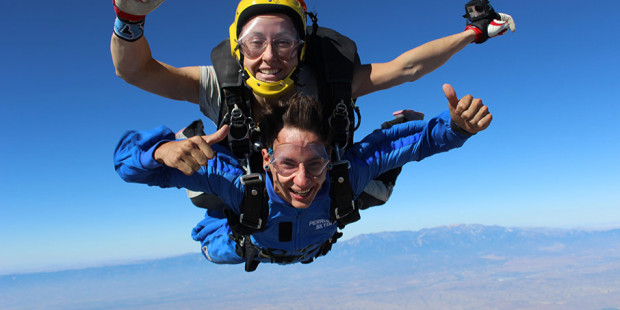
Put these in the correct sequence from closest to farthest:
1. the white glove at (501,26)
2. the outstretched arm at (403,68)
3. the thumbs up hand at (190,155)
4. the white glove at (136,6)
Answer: the thumbs up hand at (190,155)
the white glove at (136,6)
the outstretched arm at (403,68)
the white glove at (501,26)

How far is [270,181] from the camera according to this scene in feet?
8.62

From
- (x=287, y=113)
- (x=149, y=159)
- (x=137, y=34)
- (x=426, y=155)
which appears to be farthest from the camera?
(x=426, y=155)

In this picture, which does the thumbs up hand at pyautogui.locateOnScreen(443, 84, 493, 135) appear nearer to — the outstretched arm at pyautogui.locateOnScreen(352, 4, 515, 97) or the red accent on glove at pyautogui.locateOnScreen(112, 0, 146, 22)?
the outstretched arm at pyautogui.locateOnScreen(352, 4, 515, 97)

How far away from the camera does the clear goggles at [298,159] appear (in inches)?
100

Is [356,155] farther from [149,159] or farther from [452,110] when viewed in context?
[149,159]

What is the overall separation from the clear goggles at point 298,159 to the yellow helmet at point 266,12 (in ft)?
1.29

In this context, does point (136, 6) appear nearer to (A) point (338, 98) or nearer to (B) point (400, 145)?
(A) point (338, 98)

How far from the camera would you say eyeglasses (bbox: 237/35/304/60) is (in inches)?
105

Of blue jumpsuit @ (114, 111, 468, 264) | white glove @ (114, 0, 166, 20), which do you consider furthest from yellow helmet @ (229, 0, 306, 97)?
white glove @ (114, 0, 166, 20)

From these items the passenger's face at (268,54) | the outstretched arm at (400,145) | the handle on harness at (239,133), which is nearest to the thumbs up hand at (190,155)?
the handle on harness at (239,133)

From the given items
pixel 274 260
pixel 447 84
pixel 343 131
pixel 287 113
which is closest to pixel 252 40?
pixel 287 113

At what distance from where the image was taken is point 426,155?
278 cm

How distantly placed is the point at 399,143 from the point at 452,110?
0.64 m

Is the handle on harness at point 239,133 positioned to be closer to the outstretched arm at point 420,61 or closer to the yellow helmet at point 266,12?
the yellow helmet at point 266,12
